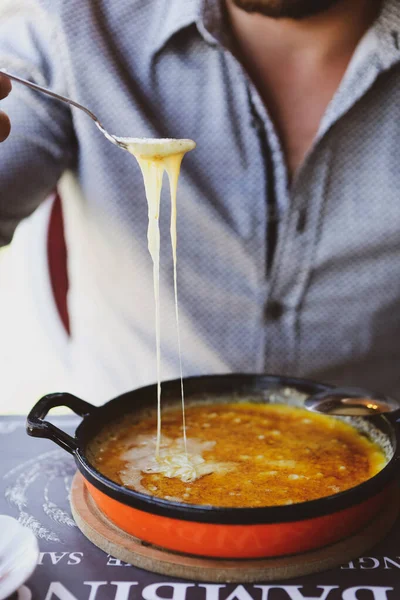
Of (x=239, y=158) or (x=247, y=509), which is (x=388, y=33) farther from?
(x=247, y=509)

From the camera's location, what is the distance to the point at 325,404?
1524 millimetres

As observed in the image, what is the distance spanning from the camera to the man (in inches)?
82.2

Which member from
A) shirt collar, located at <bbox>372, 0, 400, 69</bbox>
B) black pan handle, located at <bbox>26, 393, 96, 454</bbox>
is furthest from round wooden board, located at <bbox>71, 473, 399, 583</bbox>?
shirt collar, located at <bbox>372, 0, 400, 69</bbox>

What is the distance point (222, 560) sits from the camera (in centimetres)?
115

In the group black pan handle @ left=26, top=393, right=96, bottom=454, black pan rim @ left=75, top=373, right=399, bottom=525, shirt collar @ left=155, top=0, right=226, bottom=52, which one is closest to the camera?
black pan rim @ left=75, top=373, right=399, bottom=525

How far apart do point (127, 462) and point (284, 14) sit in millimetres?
1512

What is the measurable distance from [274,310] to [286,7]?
97 cm

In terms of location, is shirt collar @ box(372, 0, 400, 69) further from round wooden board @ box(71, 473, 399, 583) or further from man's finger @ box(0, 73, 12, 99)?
round wooden board @ box(71, 473, 399, 583)

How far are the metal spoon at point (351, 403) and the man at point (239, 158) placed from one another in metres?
0.71

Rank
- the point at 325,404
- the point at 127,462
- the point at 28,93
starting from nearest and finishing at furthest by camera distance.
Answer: the point at 127,462 → the point at 325,404 → the point at 28,93

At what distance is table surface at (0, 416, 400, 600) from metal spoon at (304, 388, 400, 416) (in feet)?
0.89

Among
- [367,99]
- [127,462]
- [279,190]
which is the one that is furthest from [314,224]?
[127,462]

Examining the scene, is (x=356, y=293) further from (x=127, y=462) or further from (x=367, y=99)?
(x=127, y=462)

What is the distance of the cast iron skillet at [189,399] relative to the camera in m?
1.07
